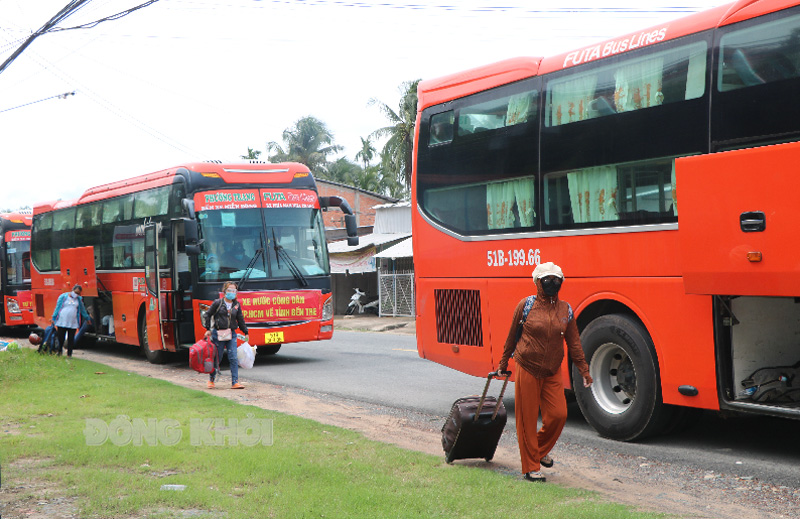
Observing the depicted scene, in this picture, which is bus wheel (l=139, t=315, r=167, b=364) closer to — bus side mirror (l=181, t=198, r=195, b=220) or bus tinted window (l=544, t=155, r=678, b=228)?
bus side mirror (l=181, t=198, r=195, b=220)

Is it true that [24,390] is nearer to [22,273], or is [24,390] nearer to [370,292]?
[22,273]

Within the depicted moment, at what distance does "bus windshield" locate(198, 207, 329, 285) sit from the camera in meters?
15.7

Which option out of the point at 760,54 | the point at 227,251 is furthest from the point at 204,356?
the point at 760,54

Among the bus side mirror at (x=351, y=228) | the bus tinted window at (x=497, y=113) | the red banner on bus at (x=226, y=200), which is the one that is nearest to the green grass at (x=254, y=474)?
the bus tinted window at (x=497, y=113)

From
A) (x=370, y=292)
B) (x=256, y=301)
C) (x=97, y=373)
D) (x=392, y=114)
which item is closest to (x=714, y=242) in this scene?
(x=256, y=301)

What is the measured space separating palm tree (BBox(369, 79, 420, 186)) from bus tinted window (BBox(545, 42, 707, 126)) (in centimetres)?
3124

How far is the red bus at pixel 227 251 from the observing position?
1568cm

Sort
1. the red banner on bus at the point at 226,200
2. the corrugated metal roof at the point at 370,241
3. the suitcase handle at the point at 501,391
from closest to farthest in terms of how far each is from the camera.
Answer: the suitcase handle at the point at 501,391 → the red banner on bus at the point at 226,200 → the corrugated metal roof at the point at 370,241

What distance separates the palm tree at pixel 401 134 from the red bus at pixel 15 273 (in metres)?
18.5

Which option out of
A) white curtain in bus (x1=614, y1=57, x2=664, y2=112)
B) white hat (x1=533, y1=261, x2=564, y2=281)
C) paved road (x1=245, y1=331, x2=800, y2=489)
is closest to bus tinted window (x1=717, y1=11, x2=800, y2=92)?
white curtain in bus (x1=614, y1=57, x2=664, y2=112)

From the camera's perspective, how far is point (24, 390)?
12734 millimetres

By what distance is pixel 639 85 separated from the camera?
27.1ft

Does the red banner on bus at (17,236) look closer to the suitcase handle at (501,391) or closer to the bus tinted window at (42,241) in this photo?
the bus tinted window at (42,241)

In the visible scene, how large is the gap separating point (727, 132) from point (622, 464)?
305 cm
